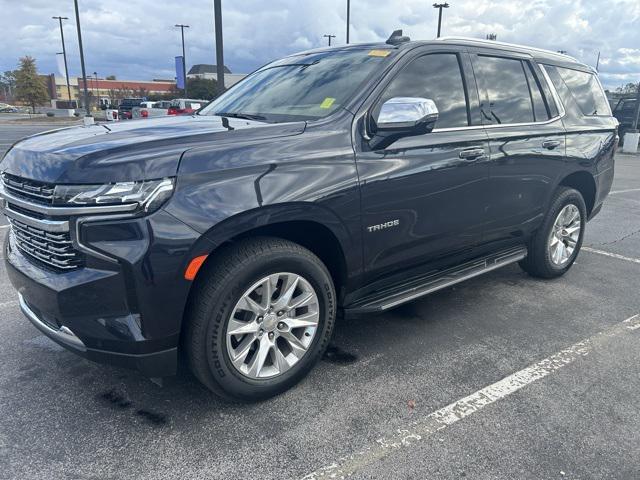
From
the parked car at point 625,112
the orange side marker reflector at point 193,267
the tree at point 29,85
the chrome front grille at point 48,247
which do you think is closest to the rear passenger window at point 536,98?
the orange side marker reflector at point 193,267

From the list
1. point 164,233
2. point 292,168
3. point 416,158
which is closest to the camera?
point 164,233

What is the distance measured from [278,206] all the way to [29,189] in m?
1.20

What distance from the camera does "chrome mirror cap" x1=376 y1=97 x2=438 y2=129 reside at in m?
2.93

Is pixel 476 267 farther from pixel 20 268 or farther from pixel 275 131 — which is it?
pixel 20 268

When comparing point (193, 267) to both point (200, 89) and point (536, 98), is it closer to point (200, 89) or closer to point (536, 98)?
point (536, 98)

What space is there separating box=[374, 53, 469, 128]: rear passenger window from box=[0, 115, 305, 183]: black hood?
830 millimetres

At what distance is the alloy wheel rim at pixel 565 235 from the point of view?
188 inches

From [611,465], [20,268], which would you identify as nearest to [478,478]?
[611,465]

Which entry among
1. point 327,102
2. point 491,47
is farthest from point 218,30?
point 327,102

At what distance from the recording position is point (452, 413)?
2768mm

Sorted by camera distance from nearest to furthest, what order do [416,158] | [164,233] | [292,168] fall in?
[164,233] → [292,168] → [416,158]

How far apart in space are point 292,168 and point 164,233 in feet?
2.50

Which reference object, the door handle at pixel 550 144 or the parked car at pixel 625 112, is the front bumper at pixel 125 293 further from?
the parked car at pixel 625 112

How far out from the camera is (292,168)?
Answer: 2689 mm
